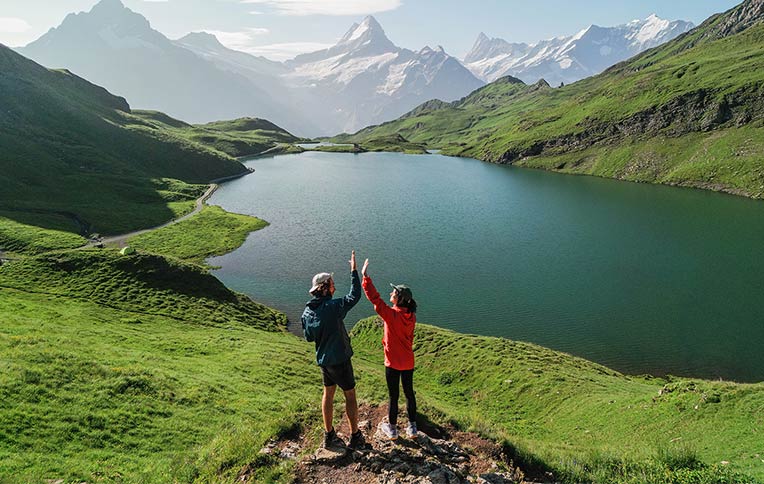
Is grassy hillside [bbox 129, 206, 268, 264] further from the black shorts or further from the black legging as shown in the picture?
the black legging

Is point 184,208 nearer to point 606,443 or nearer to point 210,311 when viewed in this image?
point 210,311

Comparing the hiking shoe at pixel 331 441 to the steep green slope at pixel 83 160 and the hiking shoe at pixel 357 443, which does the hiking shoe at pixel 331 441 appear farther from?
the steep green slope at pixel 83 160

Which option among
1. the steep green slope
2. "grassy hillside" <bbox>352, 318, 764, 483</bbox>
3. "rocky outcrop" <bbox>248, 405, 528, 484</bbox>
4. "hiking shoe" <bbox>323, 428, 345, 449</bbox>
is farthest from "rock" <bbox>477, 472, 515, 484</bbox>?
the steep green slope

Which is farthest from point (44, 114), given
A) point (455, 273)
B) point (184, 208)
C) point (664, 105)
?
point (664, 105)

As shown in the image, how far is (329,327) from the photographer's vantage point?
37.6ft

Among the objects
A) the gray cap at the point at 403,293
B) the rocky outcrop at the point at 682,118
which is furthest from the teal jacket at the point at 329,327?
the rocky outcrop at the point at 682,118

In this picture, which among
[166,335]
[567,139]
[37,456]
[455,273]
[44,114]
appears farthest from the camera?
[567,139]

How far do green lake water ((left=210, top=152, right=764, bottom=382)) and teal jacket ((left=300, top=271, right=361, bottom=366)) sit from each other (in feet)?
110

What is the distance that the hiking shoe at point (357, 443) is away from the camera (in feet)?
39.1

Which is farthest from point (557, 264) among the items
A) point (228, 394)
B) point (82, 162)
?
point (82, 162)

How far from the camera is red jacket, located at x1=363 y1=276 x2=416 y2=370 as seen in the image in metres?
11.7

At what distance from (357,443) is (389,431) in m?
1.03

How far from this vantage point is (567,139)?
195 metres

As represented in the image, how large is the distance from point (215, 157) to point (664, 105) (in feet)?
600
